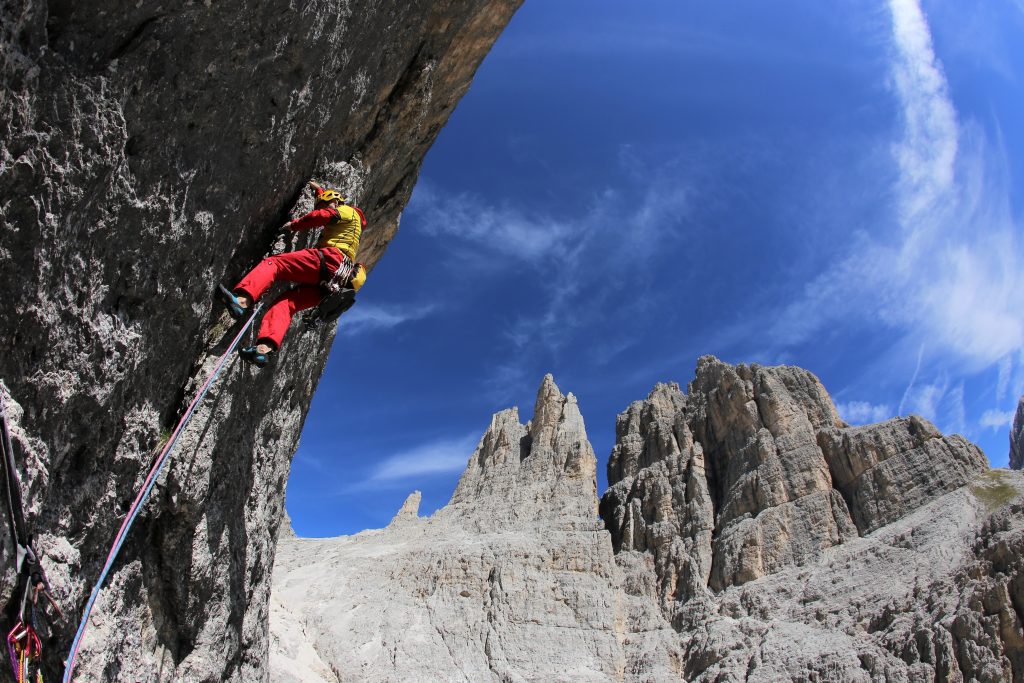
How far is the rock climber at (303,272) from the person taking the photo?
20.7 feet

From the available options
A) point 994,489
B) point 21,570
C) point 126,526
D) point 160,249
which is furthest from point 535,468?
point 21,570

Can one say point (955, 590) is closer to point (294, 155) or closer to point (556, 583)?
point (556, 583)

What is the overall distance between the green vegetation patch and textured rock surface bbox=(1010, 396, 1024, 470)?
8207 cm

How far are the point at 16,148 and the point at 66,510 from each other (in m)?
3.01

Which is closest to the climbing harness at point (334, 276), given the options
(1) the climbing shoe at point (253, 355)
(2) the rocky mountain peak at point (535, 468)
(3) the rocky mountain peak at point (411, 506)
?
(1) the climbing shoe at point (253, 355)

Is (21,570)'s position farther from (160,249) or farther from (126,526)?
(160,249)

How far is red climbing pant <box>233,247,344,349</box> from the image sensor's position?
6.43m

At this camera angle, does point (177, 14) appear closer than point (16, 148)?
No

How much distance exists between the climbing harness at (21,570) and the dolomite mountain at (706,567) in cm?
2563

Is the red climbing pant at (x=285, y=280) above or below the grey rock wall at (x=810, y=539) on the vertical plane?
below

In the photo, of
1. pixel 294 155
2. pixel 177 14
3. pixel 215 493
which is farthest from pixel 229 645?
pixel 177 14

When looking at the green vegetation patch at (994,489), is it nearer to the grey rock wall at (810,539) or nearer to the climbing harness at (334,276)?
the grey rock wall at (810,539)

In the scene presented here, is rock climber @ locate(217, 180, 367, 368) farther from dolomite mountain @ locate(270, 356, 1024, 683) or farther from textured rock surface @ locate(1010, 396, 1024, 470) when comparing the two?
textured rock surface @ locate(1010, 396, 1024, 470)

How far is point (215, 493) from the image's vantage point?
8.09 m
